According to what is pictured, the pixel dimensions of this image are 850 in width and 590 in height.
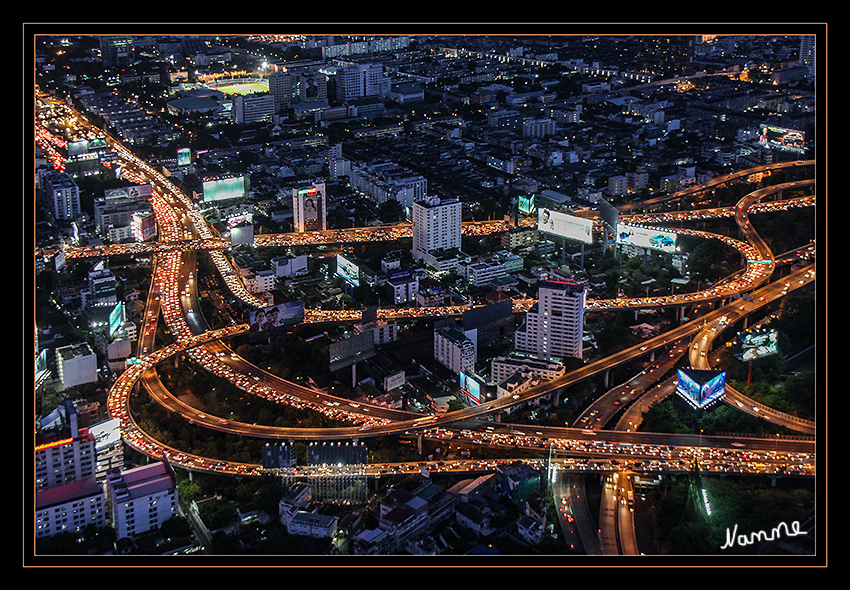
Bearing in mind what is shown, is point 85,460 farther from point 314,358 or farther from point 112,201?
point 112,201

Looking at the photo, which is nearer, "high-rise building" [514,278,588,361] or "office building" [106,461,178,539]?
"office building" [106,461,178,539]

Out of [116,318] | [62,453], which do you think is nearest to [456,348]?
[116,318]

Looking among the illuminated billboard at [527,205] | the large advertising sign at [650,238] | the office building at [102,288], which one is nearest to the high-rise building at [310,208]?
the illuminated billboard at [527,205]

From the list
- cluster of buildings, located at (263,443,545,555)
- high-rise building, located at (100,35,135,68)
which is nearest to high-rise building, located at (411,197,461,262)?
cluster of buildings, located at (263,443,545,555)

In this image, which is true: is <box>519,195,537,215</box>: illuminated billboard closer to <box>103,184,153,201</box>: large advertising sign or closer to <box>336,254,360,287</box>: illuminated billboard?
<box>336,254,360,287</box>: illuminated billboard

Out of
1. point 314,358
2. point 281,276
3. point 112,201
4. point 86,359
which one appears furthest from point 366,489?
point 112,201
